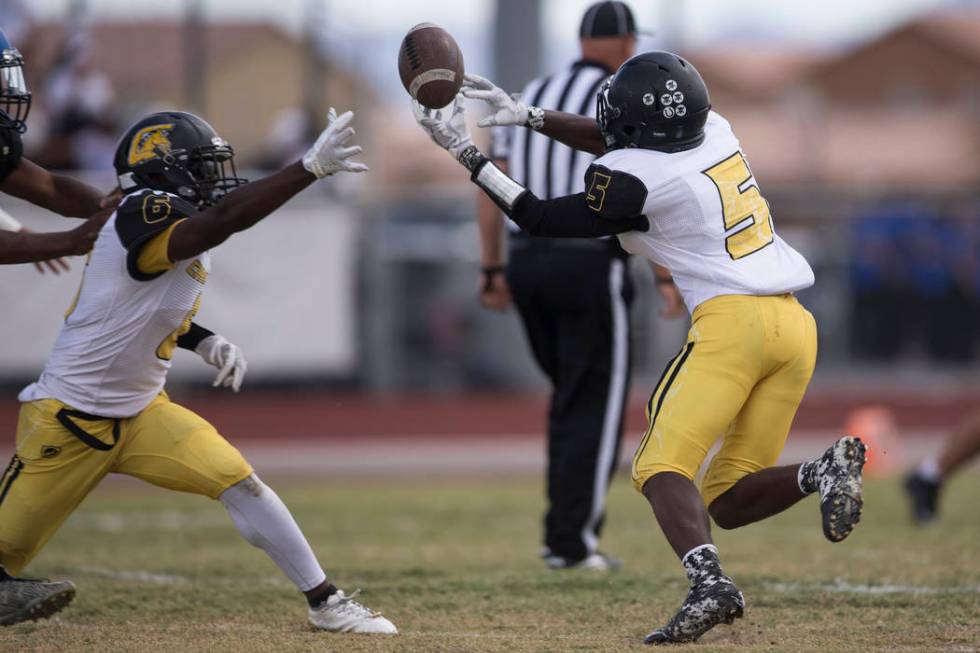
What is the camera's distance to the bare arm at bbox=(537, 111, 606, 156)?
495cm

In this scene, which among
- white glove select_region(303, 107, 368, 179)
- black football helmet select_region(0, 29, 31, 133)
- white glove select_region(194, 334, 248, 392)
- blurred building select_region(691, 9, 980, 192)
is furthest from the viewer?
blurred building select_region(691, 9, 980, 192)

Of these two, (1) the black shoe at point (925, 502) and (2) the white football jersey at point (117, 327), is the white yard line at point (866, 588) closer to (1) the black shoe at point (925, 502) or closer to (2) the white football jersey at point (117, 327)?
(1) the black shoe at point (925, 502)

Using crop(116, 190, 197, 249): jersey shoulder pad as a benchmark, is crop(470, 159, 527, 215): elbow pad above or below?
above

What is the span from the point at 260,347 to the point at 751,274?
9393mm

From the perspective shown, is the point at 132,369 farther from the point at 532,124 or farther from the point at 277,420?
the point at 277,420

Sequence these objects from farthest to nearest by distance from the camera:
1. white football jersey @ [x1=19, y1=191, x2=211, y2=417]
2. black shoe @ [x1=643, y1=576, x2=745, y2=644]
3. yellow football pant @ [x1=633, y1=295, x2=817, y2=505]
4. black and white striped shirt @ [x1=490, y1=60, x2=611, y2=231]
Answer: black and white striped shirt @ [x1=490, y1=60, x2=611, y2=231], white football jersey @ [x1=19, y1=191, x2=211, y2=417], yellow football pant @ [x1=633, y1=295, x2=817, y2=505], black shoe @ [x1=643, y1=576, x2=745, y2=644]

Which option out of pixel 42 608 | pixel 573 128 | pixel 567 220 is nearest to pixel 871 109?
pixel 573 128

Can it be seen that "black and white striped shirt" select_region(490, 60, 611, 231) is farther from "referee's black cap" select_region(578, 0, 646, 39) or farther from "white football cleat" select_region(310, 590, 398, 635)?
"white football cleat" select_region(310, 590, 398, 635)

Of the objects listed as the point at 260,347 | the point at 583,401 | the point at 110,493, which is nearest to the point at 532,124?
the point at 583,401

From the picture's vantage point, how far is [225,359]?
471cm

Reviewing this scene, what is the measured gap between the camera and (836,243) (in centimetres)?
1486

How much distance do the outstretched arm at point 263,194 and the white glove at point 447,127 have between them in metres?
0.52

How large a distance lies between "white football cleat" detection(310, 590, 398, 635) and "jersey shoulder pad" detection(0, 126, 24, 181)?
2.03 metres

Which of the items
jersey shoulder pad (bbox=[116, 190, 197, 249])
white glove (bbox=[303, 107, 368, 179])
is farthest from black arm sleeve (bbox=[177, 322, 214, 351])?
white glove (bbox=[303, 107, 368, 179])
